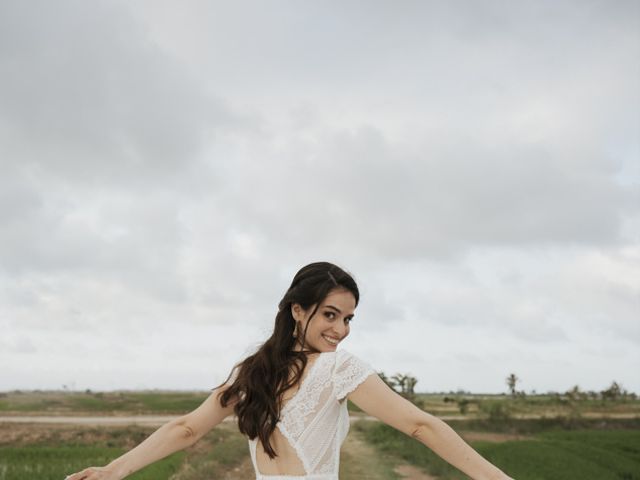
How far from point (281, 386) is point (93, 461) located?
17.9m

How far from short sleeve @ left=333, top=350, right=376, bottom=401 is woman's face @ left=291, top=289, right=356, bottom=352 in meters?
0.10

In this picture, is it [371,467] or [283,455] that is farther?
[371,467]

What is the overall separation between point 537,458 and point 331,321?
20.4 m

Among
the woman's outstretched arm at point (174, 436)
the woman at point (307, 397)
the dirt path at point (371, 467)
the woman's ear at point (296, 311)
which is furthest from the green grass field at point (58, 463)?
the woman's ear at point (296, 311)

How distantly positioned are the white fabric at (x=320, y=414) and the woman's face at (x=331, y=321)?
61mm

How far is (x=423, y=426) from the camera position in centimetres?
208

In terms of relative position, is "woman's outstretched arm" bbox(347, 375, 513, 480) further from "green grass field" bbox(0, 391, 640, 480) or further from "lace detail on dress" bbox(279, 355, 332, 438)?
"green grass field" bbox(0, 391, 640, 480)

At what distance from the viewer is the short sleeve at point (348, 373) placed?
2.16 metres

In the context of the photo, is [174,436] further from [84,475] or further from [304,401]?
[304,401]

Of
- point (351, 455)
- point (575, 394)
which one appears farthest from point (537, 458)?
point (575, 394)

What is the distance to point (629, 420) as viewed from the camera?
43.6 metres

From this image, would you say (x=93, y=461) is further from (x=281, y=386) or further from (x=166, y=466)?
(x=281, y=386)

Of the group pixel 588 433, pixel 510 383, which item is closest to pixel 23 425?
pixel 588 433

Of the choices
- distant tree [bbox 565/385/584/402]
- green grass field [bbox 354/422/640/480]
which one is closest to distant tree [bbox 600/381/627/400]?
distant tree [bbox 565/385/584/402]
